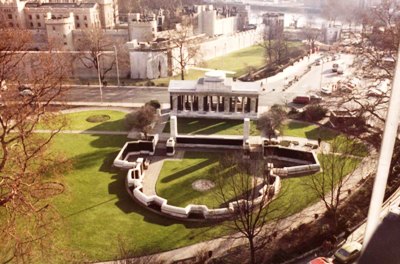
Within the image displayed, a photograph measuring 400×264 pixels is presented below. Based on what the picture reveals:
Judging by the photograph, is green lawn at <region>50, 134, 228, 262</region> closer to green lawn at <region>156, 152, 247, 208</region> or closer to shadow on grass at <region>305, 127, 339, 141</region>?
green lawn at <region>156, 152, 247, 208</region>

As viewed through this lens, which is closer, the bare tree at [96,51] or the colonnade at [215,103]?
the colonnade at [215,103]

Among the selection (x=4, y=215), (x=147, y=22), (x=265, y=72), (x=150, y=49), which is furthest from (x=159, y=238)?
(x=147, y=22)

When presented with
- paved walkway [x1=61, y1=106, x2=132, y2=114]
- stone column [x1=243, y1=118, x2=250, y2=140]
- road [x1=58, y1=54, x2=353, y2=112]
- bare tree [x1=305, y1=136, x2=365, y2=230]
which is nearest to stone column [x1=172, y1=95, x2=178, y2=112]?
road [x1=58, y1=54, x2=353, y2=112]

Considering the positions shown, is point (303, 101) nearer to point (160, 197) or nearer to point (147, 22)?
point (160, 197)

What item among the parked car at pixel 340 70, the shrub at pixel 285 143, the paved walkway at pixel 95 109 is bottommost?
the shrub at pixel 285 143

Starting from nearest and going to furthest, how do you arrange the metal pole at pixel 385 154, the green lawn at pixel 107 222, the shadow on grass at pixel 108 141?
the metal pole at pixel 385 154, the green lawn at pixel 107 222, the shadow on grass at pixel 108 141

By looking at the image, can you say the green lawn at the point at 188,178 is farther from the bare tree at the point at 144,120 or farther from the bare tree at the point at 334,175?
the bare tree at the point at 334,175

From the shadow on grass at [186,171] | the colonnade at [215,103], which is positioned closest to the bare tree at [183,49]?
the colonnade at [215,103]
